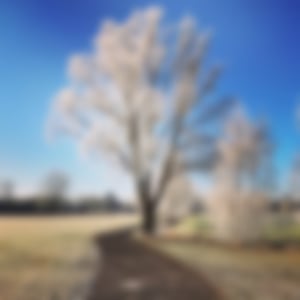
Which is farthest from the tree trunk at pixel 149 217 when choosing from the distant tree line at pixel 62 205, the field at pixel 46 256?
the field at pixel 46 256

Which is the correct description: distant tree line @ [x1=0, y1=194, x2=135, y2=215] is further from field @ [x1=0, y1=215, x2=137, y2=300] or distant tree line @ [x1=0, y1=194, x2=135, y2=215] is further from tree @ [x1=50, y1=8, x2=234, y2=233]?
tree @ [x1=50, y1=8, x2=234, y2=233]

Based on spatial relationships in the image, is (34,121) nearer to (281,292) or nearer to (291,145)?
(291,145)

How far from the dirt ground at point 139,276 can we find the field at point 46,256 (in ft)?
0.37

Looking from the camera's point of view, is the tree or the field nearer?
the field

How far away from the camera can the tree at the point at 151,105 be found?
9.58 feet

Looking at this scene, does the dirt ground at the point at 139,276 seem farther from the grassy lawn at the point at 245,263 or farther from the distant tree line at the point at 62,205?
the distant tree line at the point at 62,205

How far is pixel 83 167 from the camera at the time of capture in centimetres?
281

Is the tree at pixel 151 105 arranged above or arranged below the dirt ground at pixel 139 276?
above

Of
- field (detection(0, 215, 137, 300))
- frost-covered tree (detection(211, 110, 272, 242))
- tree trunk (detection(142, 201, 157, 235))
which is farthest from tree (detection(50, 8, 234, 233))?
field (detection(0, 215, 137, 300))

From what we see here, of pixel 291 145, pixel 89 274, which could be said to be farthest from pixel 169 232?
pixel 291 145

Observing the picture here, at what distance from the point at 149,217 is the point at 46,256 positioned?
80 cm

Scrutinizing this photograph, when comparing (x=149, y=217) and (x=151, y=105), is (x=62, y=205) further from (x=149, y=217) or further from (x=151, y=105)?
(x=151, y=105)

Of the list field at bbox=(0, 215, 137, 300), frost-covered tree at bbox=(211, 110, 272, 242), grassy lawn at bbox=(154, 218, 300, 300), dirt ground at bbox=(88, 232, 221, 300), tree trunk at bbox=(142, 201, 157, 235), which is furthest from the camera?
tree trunk at bbox=(142, 201, 157, 235)

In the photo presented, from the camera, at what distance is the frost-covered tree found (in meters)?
2.89
